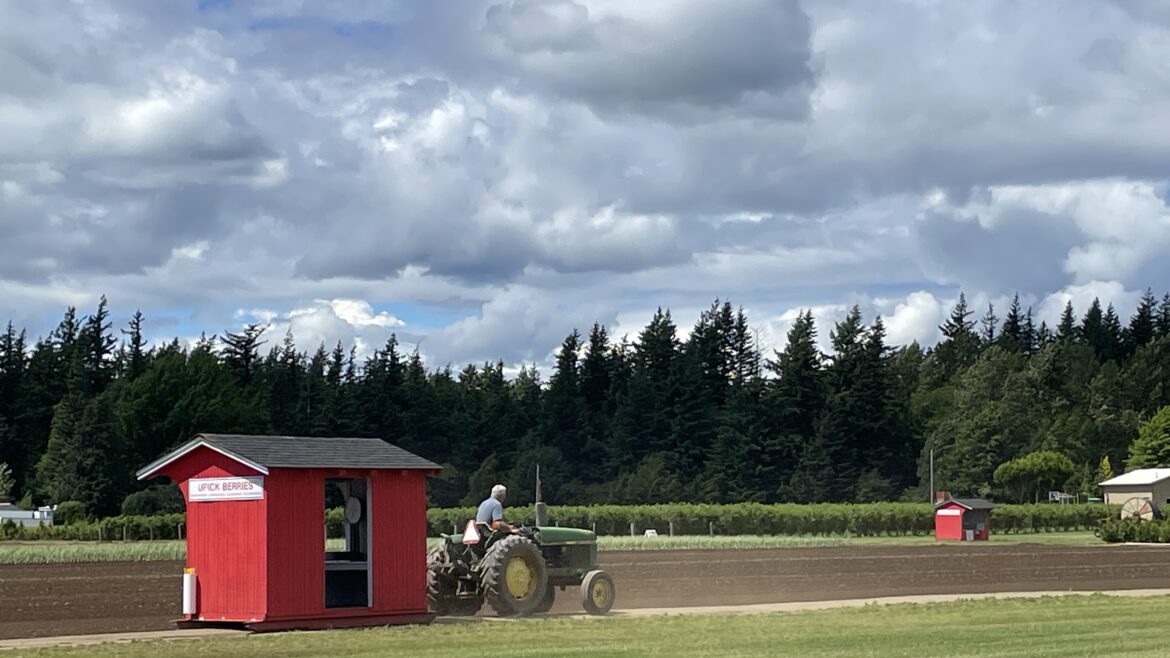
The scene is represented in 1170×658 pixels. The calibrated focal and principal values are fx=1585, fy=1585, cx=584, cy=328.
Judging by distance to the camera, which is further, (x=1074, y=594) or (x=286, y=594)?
(x=1074, y=594)

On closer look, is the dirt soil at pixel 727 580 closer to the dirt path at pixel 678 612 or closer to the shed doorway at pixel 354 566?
the dirt path at pixel 678 612

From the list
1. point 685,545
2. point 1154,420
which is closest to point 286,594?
point 685,545

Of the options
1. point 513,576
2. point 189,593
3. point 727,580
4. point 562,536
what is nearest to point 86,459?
point 727,580

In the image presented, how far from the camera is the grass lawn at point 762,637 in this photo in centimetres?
1884

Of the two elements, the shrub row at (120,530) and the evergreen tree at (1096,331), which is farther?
the evergreen tree at (1096,331)

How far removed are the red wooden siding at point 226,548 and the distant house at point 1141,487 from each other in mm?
83848

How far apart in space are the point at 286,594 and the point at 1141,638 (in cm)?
1158

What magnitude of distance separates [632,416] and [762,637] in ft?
346

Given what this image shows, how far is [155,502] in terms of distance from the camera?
92500 millimetres

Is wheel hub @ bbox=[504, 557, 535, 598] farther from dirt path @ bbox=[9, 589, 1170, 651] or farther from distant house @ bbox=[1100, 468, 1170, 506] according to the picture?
distant house @ bbox=[1100, 468, 1170, 506]

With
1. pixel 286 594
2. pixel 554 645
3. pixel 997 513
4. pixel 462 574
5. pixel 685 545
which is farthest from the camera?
pixel 997 513

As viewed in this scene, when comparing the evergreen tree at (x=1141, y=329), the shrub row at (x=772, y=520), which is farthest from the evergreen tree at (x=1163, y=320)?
the shrub row at (x=772, y=520)

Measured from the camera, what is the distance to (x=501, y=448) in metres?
128

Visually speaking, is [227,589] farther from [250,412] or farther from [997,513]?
[250,412]
